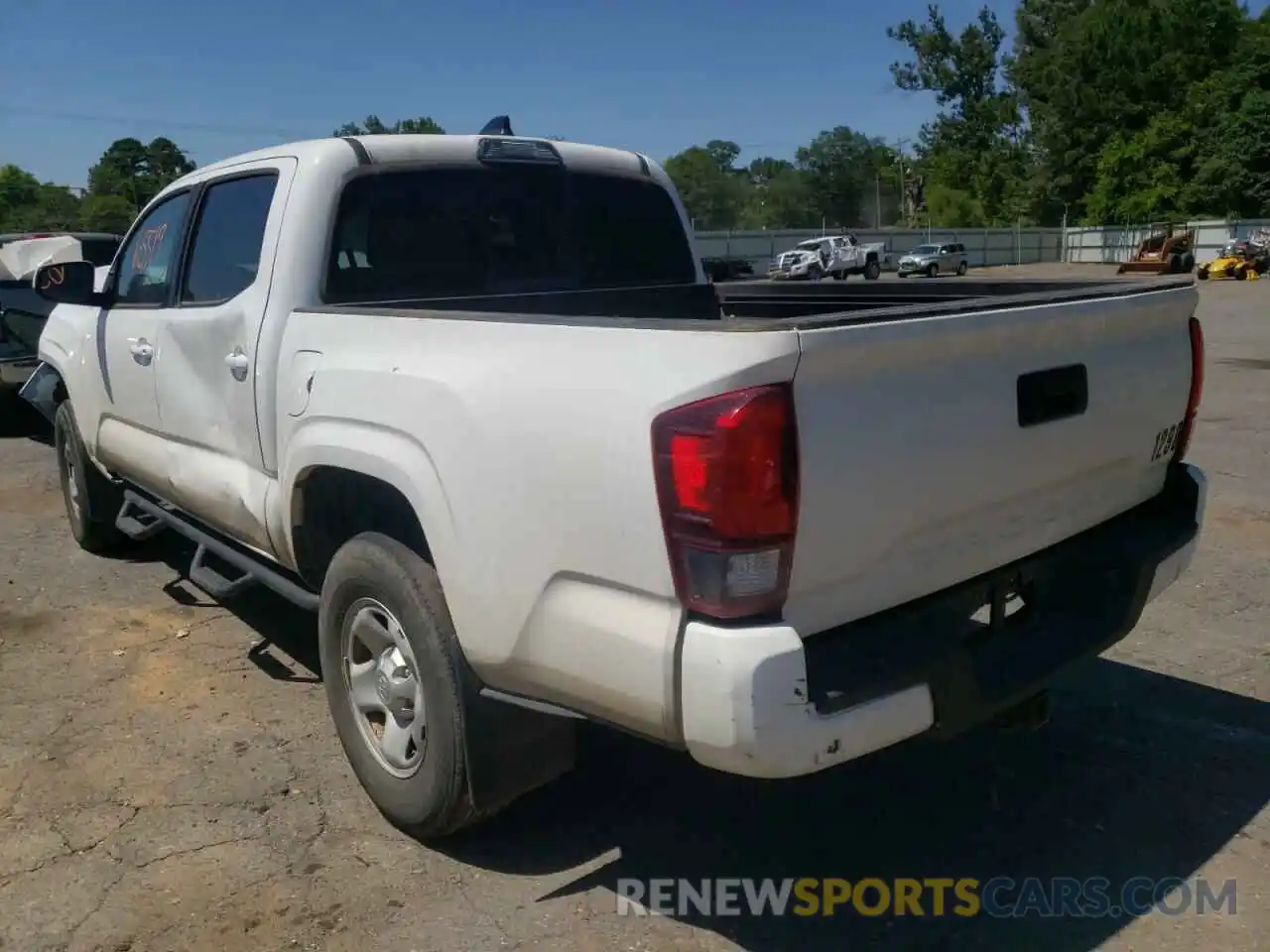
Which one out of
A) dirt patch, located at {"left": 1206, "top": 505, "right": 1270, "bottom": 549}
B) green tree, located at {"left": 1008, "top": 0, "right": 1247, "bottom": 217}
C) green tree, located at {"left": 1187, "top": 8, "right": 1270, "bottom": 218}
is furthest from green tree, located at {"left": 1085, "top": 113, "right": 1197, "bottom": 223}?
dirt patch, located at {"left": 1206, "top": 505, "right": 1270, "bottom": 549}

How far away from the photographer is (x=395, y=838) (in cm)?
339

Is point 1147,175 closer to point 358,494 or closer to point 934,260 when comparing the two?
point 934,260

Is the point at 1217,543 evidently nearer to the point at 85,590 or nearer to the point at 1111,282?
the point at 1111,282

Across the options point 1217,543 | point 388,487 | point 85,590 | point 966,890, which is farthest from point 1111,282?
point 85,590

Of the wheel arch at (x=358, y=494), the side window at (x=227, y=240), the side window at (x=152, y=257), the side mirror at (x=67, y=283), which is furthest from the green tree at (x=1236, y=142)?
the wheel arch at (x=358, y=494)

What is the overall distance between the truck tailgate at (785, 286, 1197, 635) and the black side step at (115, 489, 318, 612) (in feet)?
6.53

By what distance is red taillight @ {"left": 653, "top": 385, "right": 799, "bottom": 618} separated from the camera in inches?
89.3

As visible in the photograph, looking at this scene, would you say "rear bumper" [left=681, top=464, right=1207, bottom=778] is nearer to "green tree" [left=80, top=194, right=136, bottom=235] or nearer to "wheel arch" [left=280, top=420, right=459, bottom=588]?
"wheel arch" [left=280, top=420, right=459, bottom=588]

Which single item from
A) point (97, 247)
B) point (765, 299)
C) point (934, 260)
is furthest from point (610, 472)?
point (934, 260)

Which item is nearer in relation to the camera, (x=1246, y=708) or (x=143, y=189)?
(x=1246, y=708)

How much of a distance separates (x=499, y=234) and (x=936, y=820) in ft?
8.38

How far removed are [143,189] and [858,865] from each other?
76974 mm

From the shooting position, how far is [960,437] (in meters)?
2.64

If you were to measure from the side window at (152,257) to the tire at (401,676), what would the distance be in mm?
2069
